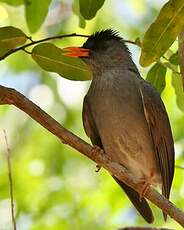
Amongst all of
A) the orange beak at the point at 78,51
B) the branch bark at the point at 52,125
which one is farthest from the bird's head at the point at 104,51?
the branch bark at the point at 52,125

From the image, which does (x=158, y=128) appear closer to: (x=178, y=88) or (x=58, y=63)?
(x=178, y=88)

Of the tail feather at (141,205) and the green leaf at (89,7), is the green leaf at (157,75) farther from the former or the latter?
the tail feather at (141,205)

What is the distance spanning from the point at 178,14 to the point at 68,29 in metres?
4.02

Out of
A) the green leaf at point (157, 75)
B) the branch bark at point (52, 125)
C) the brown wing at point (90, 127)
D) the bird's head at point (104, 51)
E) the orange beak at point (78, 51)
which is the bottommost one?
the brown wing at point (90, 127)

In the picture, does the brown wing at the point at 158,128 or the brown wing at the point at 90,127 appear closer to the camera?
the brown wing at the point at 158,128

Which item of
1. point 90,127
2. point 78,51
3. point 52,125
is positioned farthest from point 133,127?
point 52,125

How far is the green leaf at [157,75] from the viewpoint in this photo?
159 inches

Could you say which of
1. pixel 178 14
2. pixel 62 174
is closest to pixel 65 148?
pixel 62 174

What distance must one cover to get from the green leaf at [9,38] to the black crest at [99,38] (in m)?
1.89

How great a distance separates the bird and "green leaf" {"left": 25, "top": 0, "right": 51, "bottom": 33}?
1.91 feet

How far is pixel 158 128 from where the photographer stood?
475 centimetres

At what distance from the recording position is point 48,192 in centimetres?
561

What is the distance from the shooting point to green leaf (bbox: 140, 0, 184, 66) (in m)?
3.08

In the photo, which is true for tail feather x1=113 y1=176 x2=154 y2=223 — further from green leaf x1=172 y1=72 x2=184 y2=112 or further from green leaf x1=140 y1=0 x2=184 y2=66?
green leaf x1=140 y1=0 x2=184 y2=66
